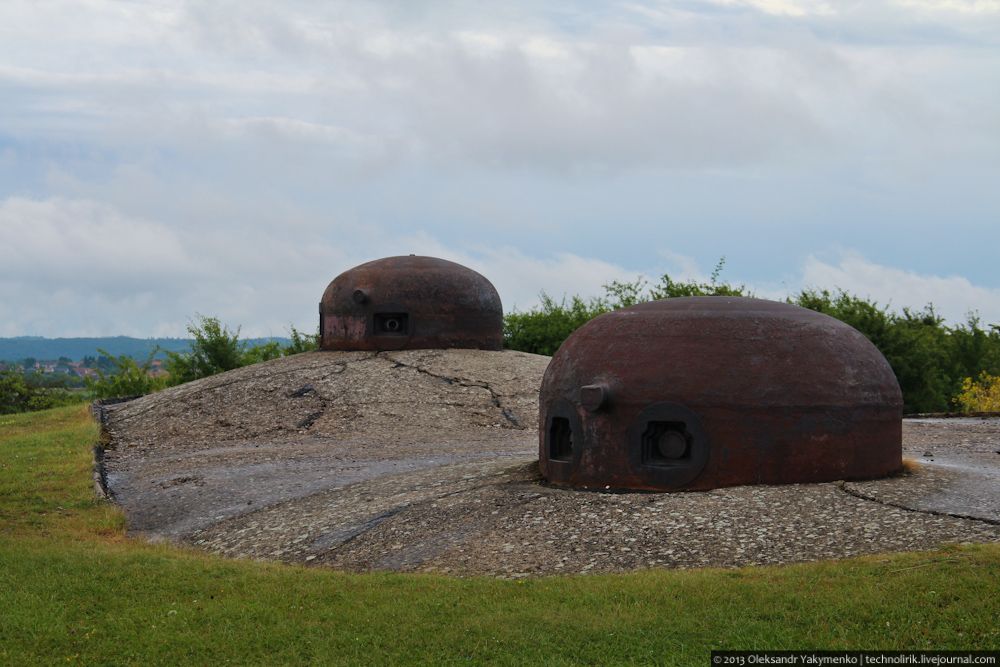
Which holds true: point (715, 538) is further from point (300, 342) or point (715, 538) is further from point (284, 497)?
point (300, 342)

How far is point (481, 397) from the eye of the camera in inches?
797

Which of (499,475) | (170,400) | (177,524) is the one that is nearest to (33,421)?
(170,400)

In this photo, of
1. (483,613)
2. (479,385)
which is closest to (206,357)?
(479,385)

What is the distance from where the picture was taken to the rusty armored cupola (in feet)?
74.7

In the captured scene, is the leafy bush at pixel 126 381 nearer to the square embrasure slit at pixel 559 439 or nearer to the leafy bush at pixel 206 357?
the leafy bush at pixel 206 357

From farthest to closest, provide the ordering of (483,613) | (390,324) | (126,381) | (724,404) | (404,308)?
(126,381) < (390,324) < (404,308) < (724,404) < (483,613)

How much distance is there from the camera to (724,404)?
10.9 m

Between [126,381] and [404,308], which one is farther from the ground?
[404,308]

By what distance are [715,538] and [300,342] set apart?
26.3m

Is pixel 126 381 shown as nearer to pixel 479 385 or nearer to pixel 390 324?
pixel 390 324

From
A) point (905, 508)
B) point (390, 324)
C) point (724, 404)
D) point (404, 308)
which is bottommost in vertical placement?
point (905, 508)

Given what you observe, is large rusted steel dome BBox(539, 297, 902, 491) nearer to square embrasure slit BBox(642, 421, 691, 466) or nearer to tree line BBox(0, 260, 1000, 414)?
square embrasure slit BBox(642, 421, 691, 466)

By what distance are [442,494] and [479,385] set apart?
9062 millimetres

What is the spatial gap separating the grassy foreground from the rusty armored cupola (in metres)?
13.0
